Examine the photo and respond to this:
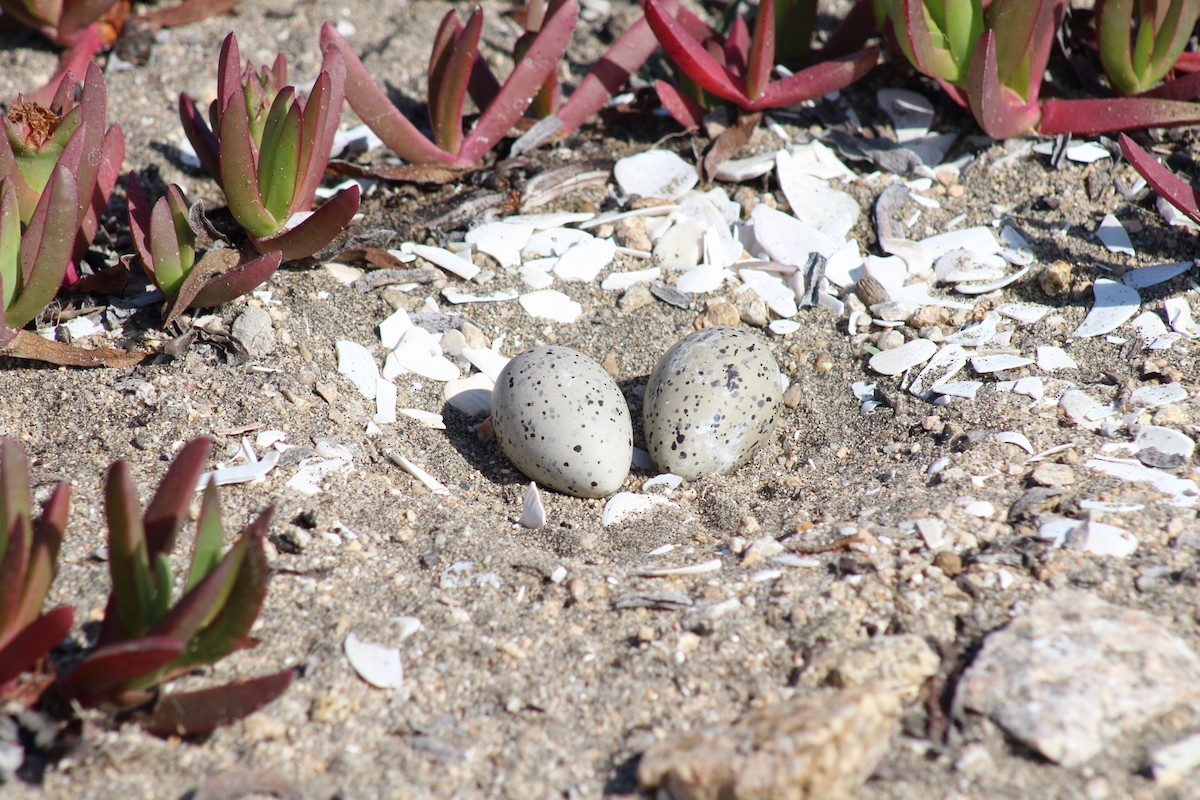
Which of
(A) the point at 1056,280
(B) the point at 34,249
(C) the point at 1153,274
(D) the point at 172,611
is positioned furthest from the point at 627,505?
(C) the point at 1153,274

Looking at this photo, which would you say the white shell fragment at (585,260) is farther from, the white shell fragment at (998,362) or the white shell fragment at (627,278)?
the white shell fragment at (998,362)

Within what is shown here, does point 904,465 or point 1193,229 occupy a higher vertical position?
point 1193,229

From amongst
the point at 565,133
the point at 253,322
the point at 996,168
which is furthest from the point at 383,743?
the point at 996,168

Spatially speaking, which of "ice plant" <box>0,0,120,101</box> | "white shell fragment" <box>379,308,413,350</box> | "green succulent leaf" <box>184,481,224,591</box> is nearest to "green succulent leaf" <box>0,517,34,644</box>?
"green succulent leaf" <box>184,481,224,591</box>

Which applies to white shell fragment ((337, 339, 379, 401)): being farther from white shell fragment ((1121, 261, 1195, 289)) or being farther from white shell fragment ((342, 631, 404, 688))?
white shell fragment ((1121, 261, 1195, 289))

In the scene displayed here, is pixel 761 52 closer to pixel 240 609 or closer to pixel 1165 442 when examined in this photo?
pixel 1165 442

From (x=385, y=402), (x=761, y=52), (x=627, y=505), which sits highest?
(x=761, y=52)

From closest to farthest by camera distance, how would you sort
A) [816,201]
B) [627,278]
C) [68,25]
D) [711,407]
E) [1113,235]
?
[711,407], [1113,235], [627,278], [816,201], [68,25]

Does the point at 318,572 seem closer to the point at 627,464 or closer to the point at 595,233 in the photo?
the point at 627,464
